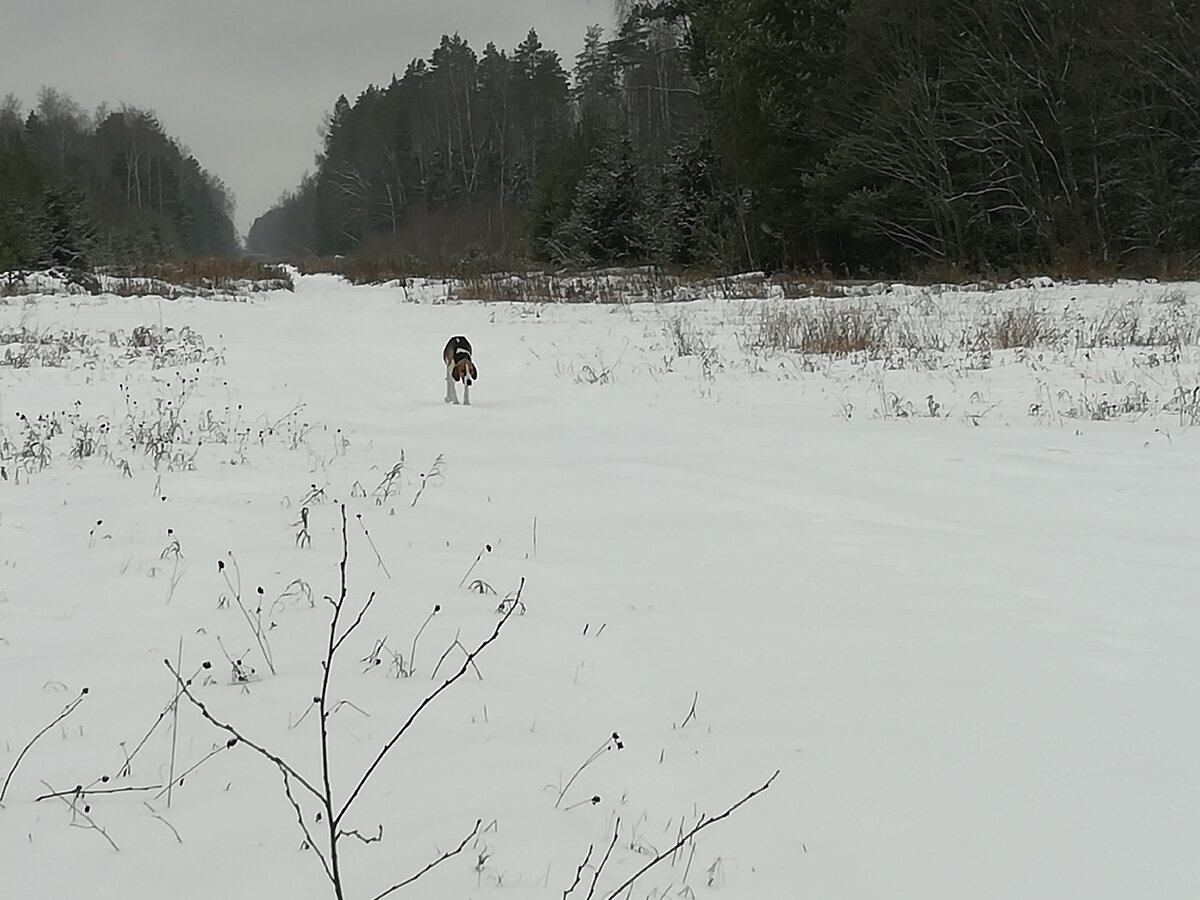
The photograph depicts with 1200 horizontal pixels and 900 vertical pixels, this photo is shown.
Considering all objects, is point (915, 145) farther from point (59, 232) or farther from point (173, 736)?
point (59, 232)

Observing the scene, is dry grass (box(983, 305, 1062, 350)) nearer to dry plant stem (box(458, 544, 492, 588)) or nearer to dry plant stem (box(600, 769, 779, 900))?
dry plant stem (box(458, 544, 492, 588))

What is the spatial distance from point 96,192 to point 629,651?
6892 cm

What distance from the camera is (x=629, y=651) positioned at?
3.00 metres

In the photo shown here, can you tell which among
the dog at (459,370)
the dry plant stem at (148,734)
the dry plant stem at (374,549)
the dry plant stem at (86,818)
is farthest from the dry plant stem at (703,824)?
the dog at (459,370)

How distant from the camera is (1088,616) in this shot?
3.15 meters

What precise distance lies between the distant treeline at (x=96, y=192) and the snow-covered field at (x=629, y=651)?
31.5 metres

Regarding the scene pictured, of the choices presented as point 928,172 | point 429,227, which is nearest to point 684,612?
point 928,172

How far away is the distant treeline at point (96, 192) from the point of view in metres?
33.9

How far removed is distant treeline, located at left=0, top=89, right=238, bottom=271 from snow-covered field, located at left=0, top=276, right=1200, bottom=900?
103ft

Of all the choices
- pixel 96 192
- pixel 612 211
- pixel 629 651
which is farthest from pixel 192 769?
pixel 96 192

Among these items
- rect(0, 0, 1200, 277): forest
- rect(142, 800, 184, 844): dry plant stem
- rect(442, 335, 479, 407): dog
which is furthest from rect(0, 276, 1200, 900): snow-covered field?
rect(0, 0, 1200, 277): forest

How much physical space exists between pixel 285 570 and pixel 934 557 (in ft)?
8.20

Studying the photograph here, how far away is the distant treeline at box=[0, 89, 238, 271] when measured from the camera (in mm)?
33875

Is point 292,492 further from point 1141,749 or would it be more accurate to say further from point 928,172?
point 928,172
